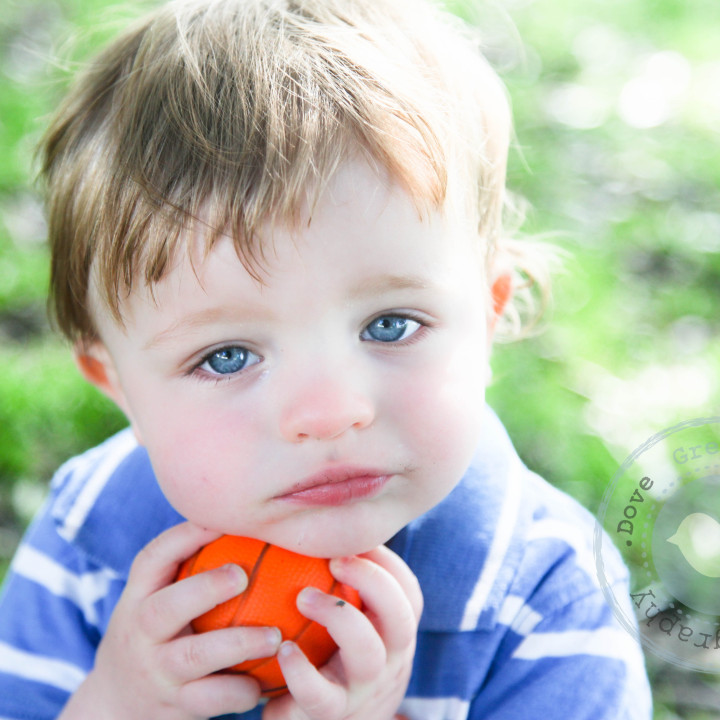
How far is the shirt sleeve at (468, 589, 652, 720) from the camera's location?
5.41 feet

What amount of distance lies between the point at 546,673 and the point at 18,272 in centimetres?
242

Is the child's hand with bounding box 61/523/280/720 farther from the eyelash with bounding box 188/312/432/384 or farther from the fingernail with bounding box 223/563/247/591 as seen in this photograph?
the eyelash with bounding box 188/312/432/384

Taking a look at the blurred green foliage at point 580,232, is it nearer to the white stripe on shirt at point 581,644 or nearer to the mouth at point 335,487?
the white stripe on shirt at point 581,644

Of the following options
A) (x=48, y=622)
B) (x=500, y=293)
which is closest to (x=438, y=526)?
(x=500, y=293)

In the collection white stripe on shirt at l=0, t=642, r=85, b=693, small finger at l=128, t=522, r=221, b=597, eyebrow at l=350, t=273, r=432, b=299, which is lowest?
white stripe on shirt at l=0, t=642, r=85, b=693

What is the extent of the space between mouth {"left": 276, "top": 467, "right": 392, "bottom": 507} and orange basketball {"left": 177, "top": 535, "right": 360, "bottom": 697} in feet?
0.52

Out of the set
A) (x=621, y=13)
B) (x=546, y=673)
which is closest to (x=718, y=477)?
(x=546, y=673)

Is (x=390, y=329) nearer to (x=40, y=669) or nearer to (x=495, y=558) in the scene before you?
(x=495, y=558)

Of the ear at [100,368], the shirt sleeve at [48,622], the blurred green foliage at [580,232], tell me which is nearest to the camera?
the ear at [100,368]

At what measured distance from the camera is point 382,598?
1561mm

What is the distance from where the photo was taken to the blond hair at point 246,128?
138cm

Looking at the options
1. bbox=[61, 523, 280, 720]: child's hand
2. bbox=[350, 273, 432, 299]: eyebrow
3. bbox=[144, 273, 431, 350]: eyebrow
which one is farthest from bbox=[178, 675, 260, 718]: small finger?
bbox=[350, 273, 432, 299]: eyebrow

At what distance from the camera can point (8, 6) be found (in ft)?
15.4

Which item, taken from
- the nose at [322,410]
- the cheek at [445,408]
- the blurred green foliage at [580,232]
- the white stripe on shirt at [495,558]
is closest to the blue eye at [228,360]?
the nose at [322,410]
